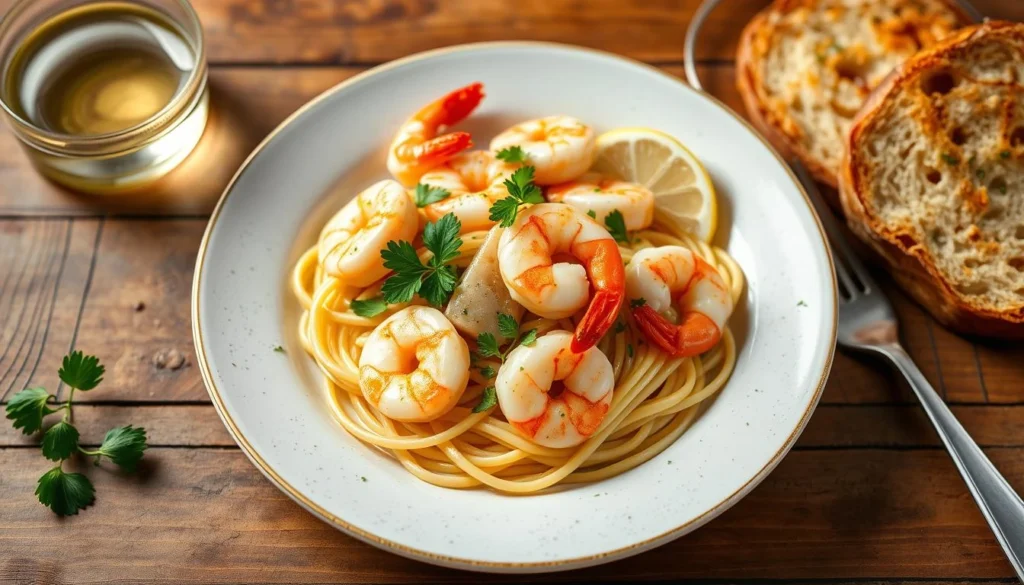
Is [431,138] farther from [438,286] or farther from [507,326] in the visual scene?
[507,326]

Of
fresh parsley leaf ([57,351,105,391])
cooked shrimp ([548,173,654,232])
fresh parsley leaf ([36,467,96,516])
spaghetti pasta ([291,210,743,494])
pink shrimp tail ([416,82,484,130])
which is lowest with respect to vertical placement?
fresh parsley leaf ([36,467,96,516])

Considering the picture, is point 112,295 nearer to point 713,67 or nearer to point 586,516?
point 586,516

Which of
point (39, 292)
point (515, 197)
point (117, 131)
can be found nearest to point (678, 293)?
point (515, 197)

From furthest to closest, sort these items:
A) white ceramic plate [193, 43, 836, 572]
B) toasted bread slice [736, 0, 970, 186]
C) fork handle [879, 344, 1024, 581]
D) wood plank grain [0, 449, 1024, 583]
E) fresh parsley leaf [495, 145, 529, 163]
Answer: toasted bread slice [736, 0, 970, 186], fresh parsley leaf [495, 145, 529, 163], wood plank grain [0, 449, 1024, 583], fork handle [879, 344, 1024, 581], white ceramic plate [193, 43, 836, 572]

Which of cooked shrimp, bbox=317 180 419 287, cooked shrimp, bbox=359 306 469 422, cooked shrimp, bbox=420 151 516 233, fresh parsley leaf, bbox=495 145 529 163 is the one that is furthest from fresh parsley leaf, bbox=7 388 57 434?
fresh parsley leaf, bbox=495 145 529 163

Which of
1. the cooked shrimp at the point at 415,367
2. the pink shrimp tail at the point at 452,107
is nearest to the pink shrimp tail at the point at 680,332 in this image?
the cooked shrimp at the point at 415,367

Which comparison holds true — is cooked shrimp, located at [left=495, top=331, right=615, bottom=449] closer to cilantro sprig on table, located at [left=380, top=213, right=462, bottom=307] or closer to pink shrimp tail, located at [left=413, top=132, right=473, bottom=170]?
cilantro sprig on table, located at [left=380, top=213, right=462, bottom=307]
